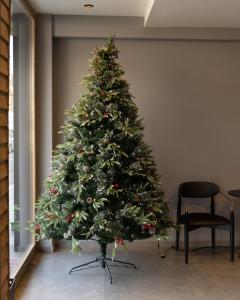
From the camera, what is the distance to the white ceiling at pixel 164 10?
348cm

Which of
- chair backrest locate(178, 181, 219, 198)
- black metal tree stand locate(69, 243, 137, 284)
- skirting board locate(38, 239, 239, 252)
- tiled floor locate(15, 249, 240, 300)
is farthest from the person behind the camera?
skirting board locate(38, 239, 239, 252)

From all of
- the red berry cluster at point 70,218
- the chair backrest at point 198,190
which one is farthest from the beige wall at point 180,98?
the red berry cluster at point 70,218

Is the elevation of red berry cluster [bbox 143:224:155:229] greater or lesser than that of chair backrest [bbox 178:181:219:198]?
lesser

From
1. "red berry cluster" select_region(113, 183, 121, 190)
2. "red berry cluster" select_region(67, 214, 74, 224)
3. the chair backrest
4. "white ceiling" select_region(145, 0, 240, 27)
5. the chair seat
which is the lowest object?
the chair seat

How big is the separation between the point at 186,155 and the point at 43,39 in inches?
84.1

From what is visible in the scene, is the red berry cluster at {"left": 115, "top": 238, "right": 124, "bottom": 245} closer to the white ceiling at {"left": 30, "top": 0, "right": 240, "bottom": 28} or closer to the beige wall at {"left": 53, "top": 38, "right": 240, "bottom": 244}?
the beige wall at {"left": 53, "top": 38, "right": 240, "bottom": 244}

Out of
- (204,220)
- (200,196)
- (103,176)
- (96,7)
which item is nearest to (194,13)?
(96,7)

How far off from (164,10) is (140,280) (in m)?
2.61

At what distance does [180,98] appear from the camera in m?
4.45

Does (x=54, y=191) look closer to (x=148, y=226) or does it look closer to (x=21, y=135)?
(x=21, y=135)

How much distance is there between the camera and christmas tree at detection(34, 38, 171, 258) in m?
3.32

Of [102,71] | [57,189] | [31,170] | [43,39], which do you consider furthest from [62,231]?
[43,39]

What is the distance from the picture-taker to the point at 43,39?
418 cm

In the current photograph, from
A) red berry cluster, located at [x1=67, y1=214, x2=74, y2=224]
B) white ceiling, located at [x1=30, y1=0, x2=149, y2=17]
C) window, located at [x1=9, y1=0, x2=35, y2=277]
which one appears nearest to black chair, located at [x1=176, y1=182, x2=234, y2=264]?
red berry cluster, located at [x1=67, y1=214, x2=74, y2=224]
